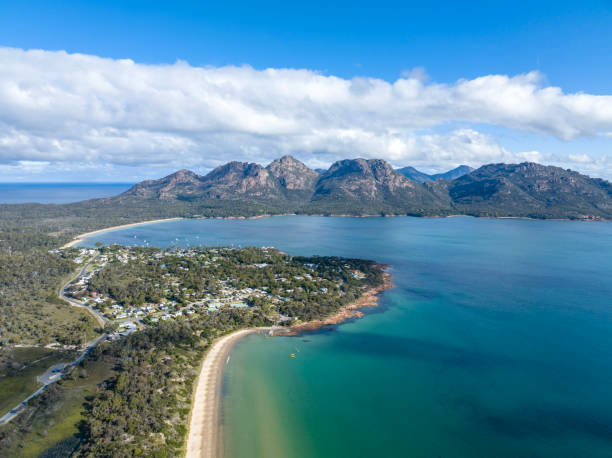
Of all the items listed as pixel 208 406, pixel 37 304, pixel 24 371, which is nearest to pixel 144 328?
pixel 24 371

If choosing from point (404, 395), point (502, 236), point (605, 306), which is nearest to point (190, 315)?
point (404, 395)

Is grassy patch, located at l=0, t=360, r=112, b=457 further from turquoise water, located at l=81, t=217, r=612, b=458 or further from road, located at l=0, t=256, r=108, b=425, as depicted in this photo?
turquoise water, located at l=81, t=217, r=612, b=458

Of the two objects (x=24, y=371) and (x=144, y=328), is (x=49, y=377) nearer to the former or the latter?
(x=24, y=371)

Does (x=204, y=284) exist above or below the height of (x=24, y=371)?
above

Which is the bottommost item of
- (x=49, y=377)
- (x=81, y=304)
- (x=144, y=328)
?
(x=49, y=377)

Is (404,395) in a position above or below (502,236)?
below

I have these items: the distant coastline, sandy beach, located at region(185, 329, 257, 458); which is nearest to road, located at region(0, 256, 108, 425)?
the distant coastline

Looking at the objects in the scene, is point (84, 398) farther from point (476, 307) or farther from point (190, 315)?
point (476, 307)
